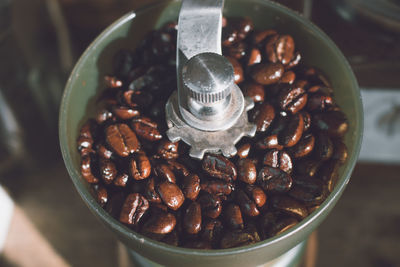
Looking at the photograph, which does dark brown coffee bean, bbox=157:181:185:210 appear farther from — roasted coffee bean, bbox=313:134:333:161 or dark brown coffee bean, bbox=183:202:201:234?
roasted coffee bean, bbox=313:134:333:161

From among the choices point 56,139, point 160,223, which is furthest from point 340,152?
point 56,139

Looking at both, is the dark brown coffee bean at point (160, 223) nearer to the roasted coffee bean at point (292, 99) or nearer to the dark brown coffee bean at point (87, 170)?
the dark brown coffee bean at point (87, 170)

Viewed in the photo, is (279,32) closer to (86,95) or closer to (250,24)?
(250,24)

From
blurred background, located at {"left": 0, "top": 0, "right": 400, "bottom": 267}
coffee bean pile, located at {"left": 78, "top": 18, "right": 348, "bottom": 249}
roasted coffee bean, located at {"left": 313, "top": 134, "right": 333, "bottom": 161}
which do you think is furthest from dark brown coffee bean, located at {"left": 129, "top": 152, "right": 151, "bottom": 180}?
blurred background, located at {"left": 0, "top": 0, "right": 400, "bottom": 267}

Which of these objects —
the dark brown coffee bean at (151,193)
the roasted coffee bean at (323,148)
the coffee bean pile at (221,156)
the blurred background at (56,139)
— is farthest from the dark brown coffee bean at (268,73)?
the blurred background at (56,139)

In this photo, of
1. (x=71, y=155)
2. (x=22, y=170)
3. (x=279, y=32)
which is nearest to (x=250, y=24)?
(x=279, y=32)

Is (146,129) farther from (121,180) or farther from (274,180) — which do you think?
(274,180)

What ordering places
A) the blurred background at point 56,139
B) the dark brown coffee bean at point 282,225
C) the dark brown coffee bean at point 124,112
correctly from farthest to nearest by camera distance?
the blurred background at point 56,139 < the dark brown coffee bean at point 124,112 < the dark brown coffee bean at point 282,225
